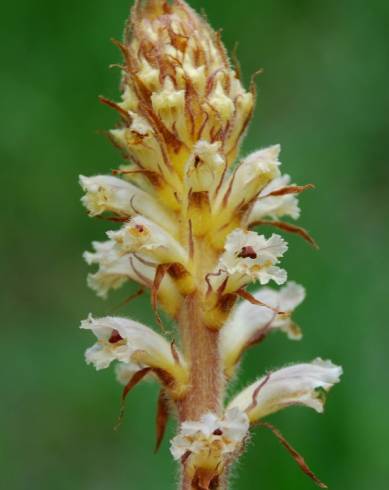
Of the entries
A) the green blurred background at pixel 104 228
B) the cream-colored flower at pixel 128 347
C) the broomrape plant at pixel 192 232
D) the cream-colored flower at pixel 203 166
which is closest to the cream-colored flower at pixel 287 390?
the broomrape plant at pixel 192 232

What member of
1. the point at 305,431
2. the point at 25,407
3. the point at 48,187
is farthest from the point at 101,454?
the point at 48,187

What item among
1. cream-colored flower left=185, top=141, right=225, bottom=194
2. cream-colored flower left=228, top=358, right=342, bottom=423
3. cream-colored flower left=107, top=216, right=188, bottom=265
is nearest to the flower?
cream-colored flower left=228, top=358, right=342, bottom=423

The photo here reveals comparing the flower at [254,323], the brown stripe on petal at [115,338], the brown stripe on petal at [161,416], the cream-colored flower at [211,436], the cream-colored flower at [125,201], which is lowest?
the cream-colored flower at [211,436]

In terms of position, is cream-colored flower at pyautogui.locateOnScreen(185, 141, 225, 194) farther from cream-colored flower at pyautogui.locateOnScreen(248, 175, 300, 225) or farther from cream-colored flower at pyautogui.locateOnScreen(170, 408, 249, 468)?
cream-colored flower at pyautogui.locateOnScreen(170, 408, 249, 468)

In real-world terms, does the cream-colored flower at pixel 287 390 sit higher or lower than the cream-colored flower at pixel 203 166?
lower

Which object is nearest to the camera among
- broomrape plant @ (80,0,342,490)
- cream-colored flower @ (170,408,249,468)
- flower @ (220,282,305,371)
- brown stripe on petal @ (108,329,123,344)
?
cream-colored flower @ (170,408,249,468)

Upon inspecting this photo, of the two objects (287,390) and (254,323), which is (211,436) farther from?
(254,323)

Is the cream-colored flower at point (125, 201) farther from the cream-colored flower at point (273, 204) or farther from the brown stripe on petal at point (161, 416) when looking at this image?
the brown stripe on petal at point (161, 416)
